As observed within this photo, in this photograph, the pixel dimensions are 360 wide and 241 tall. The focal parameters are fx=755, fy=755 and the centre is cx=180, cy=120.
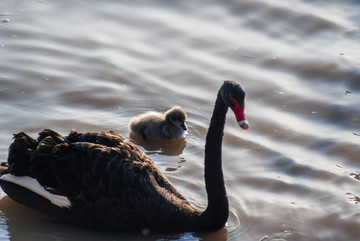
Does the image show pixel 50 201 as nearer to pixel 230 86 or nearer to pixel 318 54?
pixel 230 86

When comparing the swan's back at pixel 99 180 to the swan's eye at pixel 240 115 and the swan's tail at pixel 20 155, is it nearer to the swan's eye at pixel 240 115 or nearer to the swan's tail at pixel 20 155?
the swan's tail at pixel 20 155

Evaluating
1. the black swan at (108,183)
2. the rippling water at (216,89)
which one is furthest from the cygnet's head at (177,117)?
the black swan at (108,183)

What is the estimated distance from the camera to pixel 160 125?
7043 mm

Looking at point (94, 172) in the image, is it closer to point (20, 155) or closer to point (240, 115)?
point (20, 155)

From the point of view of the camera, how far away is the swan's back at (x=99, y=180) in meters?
A: 5.36

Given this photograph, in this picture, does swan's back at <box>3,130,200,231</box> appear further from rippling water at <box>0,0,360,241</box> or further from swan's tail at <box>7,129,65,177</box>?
rippling water at <box>0,0,360,241</box>

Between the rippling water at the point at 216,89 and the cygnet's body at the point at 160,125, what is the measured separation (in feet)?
0.44

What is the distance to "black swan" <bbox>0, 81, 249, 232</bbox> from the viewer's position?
5.37 metres

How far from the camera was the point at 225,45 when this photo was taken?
8.57 m

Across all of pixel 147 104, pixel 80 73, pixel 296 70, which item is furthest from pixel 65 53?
pixel 296 70

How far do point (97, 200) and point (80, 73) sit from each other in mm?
2617

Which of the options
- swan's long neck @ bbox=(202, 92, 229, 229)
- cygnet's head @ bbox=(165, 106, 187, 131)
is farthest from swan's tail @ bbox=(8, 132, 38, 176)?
cygnet's head @ bbox=(165, 106, 187, 131)

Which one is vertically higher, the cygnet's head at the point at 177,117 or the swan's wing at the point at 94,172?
the cygnet's head at the point at 177,117

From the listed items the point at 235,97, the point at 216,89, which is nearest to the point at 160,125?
the point at 216,89
